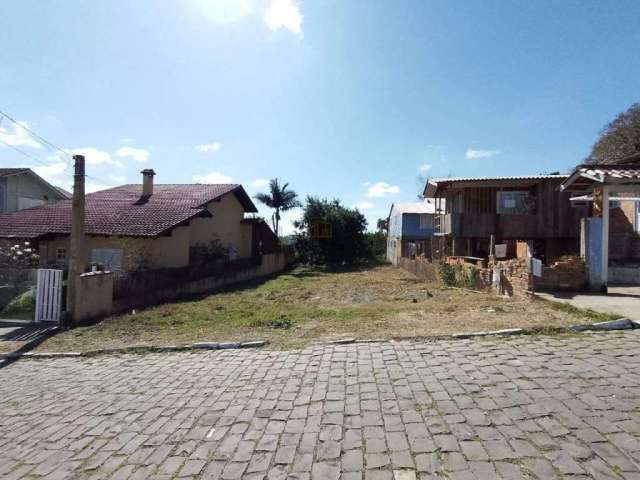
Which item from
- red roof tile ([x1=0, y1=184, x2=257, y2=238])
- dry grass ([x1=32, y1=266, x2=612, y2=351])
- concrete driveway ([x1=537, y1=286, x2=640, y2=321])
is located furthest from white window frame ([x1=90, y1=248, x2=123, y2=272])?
concrete driveway ([x1=537, y1=286, x2=640, y2=321])

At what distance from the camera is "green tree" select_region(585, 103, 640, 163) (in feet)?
85.9

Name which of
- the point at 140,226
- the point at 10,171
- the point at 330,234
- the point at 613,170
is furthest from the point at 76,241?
the point at 330,234

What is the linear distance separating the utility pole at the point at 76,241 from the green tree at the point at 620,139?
30652mm

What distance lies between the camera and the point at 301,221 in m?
31.7

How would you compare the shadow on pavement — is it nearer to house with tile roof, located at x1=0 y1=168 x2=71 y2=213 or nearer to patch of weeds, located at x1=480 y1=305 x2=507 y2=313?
patch of weeds, located at x1=480 y1=305 x2=507 y2=313

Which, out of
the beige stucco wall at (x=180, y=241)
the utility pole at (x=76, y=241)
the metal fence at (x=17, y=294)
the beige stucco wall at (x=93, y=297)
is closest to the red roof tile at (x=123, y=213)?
the beige stucco wall at (x=180, y=241)

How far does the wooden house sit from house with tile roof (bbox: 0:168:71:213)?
25520mm

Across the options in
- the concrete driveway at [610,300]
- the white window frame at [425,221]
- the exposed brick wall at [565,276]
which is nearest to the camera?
the concrete driveway at [610,300]

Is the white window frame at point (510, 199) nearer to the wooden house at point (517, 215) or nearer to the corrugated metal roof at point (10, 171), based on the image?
the wooden house at point (517, 215)

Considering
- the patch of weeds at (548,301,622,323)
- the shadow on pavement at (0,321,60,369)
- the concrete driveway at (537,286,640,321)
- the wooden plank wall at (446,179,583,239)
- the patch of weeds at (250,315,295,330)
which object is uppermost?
the wooden plank wall at (446,179,583,239)

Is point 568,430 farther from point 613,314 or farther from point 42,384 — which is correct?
point 42,384

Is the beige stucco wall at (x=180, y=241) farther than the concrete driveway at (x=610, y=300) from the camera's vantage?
Yes

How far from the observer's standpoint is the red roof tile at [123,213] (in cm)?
1581

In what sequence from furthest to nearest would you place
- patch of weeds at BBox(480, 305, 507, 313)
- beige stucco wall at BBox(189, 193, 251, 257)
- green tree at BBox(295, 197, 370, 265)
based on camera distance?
green tree at BBox(295, 197, 370, 265) → beige stucco wall at BBox(189, 193, 251, 257) → patch of weeds at BBox(480, 305, 507, 313)
